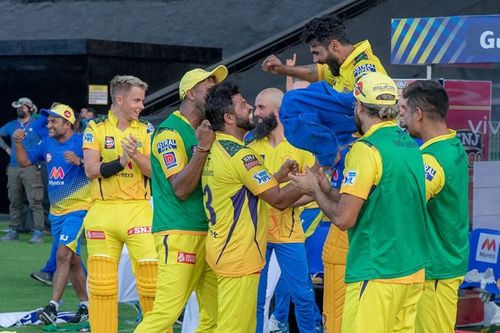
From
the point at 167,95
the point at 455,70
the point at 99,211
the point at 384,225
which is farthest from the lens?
the point at 167,95

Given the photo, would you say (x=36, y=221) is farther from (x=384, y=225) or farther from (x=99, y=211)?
(x=384, y=225)

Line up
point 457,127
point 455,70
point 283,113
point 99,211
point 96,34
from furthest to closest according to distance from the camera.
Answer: point 96,34 < point 455,70 < point 457,127 < point 99,211 < point 283,113

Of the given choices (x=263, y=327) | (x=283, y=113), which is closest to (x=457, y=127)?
(x=263, y=327)

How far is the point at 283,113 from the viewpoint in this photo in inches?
297

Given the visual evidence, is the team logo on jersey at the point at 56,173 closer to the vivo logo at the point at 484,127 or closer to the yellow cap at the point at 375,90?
the vivo logo at the point at 484,127

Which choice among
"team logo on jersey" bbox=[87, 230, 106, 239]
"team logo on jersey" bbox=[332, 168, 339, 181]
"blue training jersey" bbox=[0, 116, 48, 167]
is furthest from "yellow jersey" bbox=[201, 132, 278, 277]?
"blue training jersey" bbox=[0, 116, 48, 167]

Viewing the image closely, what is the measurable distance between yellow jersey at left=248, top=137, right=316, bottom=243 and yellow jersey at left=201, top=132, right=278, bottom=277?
1.85m

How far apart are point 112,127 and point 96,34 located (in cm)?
1625

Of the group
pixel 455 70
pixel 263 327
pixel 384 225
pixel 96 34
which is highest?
pixel 96 34

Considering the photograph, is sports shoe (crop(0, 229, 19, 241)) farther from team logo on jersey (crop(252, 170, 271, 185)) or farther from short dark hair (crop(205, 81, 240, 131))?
team logo on jersey (crop(252, 170, 271, 185))

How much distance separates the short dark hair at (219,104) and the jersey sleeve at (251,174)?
33 cm

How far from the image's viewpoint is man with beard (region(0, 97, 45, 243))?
18297 millimetres

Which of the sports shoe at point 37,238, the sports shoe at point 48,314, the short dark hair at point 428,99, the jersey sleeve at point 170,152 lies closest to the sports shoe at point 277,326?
the sports shoe at point 48,314

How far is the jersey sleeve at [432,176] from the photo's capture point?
684 cm
